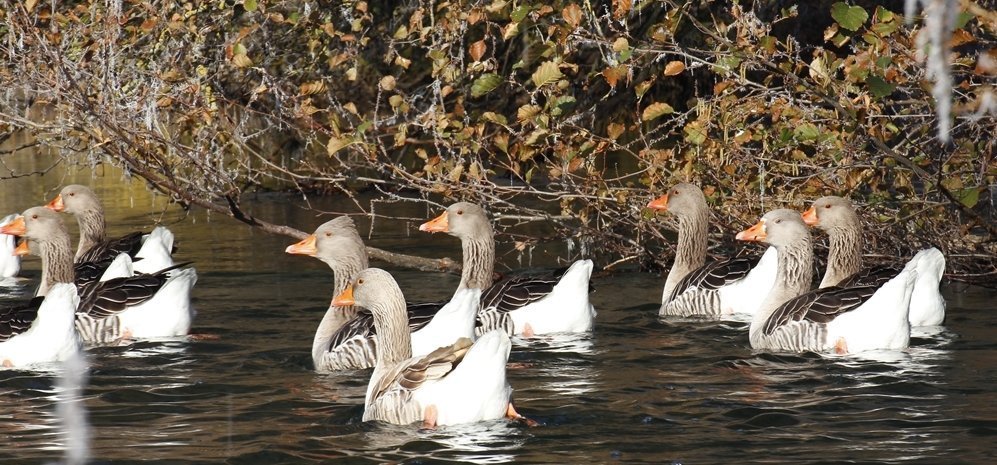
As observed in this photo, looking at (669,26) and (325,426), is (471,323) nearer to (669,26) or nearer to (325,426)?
(325,426)

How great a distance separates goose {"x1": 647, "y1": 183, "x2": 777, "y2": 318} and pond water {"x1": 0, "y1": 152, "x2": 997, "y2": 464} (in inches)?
9.3

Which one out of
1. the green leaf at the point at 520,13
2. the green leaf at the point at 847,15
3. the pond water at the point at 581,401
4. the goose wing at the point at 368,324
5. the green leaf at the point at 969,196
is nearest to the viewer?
the pond water at the point at 581,401

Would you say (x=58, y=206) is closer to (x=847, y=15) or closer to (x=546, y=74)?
(x=546, y=74)

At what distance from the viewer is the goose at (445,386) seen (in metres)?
7.27

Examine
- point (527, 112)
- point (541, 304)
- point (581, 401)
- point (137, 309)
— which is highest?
point (527, 112)

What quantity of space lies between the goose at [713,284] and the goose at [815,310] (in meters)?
0.70

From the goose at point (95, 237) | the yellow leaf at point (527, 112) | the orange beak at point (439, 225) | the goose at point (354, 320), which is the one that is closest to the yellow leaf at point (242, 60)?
the goose at point (354, 320)

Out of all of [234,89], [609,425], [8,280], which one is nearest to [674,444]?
[609,425]

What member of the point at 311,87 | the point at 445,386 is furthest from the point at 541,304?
the point at 445,386

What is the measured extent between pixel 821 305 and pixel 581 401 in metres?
2.39

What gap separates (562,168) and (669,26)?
2118 millimetres

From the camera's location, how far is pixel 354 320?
1012cm

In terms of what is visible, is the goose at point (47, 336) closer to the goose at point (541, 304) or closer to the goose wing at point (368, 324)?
the goose wing at point (368, 324)

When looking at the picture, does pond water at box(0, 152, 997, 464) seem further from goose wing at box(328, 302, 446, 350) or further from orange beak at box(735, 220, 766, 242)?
orange beak at box(735, 220, 766, 242)
